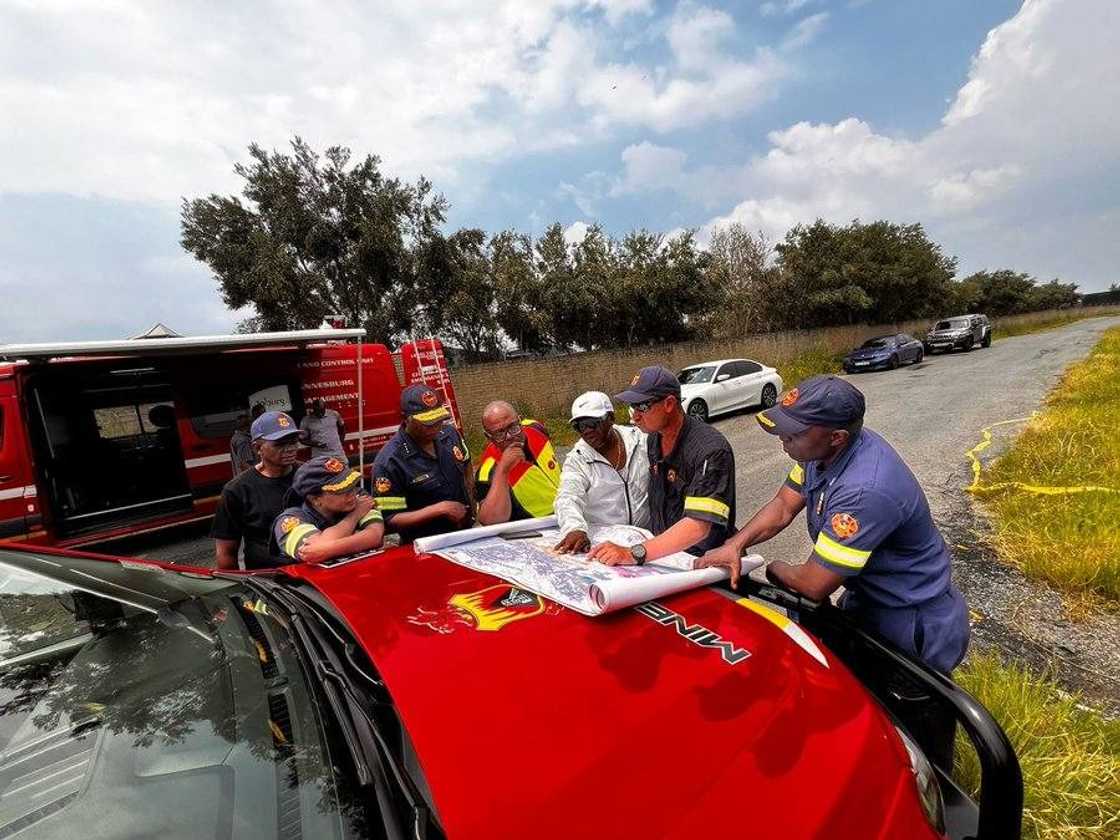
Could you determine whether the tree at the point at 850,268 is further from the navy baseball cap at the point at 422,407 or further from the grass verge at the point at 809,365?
the navy baseball cap at the point at 422,407

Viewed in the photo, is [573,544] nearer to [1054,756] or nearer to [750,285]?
[1054,756]

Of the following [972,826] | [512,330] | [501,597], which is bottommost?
[972,826]

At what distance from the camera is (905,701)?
1545mm

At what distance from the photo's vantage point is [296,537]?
7.83 ft

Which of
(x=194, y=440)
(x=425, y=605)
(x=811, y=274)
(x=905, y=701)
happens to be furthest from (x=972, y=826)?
(x=811, y=274)

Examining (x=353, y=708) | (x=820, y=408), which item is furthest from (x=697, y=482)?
(x=353, y=708)

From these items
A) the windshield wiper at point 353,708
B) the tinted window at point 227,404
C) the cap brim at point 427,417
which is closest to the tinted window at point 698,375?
the tinted window at point 227,404

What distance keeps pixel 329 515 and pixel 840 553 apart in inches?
88.7

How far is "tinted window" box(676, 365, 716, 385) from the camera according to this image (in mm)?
11734

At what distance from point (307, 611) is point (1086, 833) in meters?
2.52

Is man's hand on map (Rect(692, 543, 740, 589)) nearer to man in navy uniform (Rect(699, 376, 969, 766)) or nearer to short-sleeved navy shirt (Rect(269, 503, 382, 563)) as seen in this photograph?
man in navy uniform (Rect(699, 376, 969, 766))

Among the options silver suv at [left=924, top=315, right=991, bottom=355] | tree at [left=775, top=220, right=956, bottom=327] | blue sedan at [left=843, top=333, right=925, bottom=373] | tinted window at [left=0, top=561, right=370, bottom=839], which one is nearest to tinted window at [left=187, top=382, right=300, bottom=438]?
tinted window at [left=0, top=561, right=370, bottom=839]

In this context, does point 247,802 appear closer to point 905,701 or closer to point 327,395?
point 905,701

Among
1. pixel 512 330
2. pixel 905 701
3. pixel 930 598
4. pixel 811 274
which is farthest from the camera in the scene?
pixel 811 274
